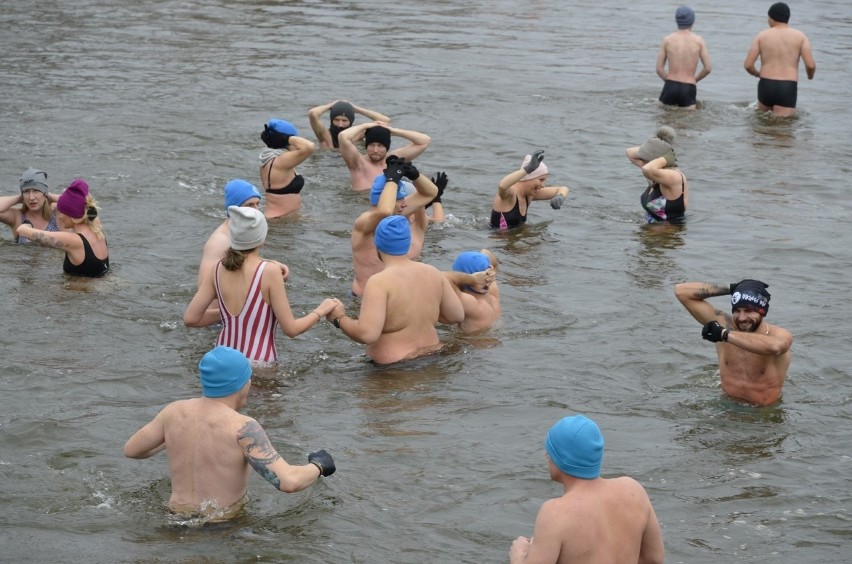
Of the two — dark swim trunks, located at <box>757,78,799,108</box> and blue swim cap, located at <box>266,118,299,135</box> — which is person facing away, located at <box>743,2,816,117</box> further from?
blue swim cap, located at <box>266,118,299,135</box>

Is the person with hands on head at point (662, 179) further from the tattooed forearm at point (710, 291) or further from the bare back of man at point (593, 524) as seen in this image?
the bare back of man at point (593, 524)

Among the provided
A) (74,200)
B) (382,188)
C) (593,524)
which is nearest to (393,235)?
(382,188)

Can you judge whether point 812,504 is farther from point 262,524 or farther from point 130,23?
point 130,23

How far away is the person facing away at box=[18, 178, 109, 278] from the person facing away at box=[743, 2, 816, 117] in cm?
1119

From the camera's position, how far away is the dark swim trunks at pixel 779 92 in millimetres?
17812

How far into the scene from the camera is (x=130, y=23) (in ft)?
79.6

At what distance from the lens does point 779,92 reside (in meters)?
17.9

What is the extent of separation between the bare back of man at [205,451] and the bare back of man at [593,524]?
1644mm

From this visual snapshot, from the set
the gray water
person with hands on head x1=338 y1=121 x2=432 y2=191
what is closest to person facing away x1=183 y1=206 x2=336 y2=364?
the gray water

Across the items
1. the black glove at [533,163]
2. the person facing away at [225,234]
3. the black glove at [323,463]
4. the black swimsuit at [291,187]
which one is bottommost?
the black swimsuit at [291,187]

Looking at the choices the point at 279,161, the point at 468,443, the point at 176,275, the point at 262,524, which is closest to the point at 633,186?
the point at 279,161

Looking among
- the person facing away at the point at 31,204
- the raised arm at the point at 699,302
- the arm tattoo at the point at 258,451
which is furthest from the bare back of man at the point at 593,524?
the person facing away at the point at 31,204

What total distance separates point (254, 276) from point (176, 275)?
3.42 metres

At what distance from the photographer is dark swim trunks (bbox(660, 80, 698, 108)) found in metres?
18.4
